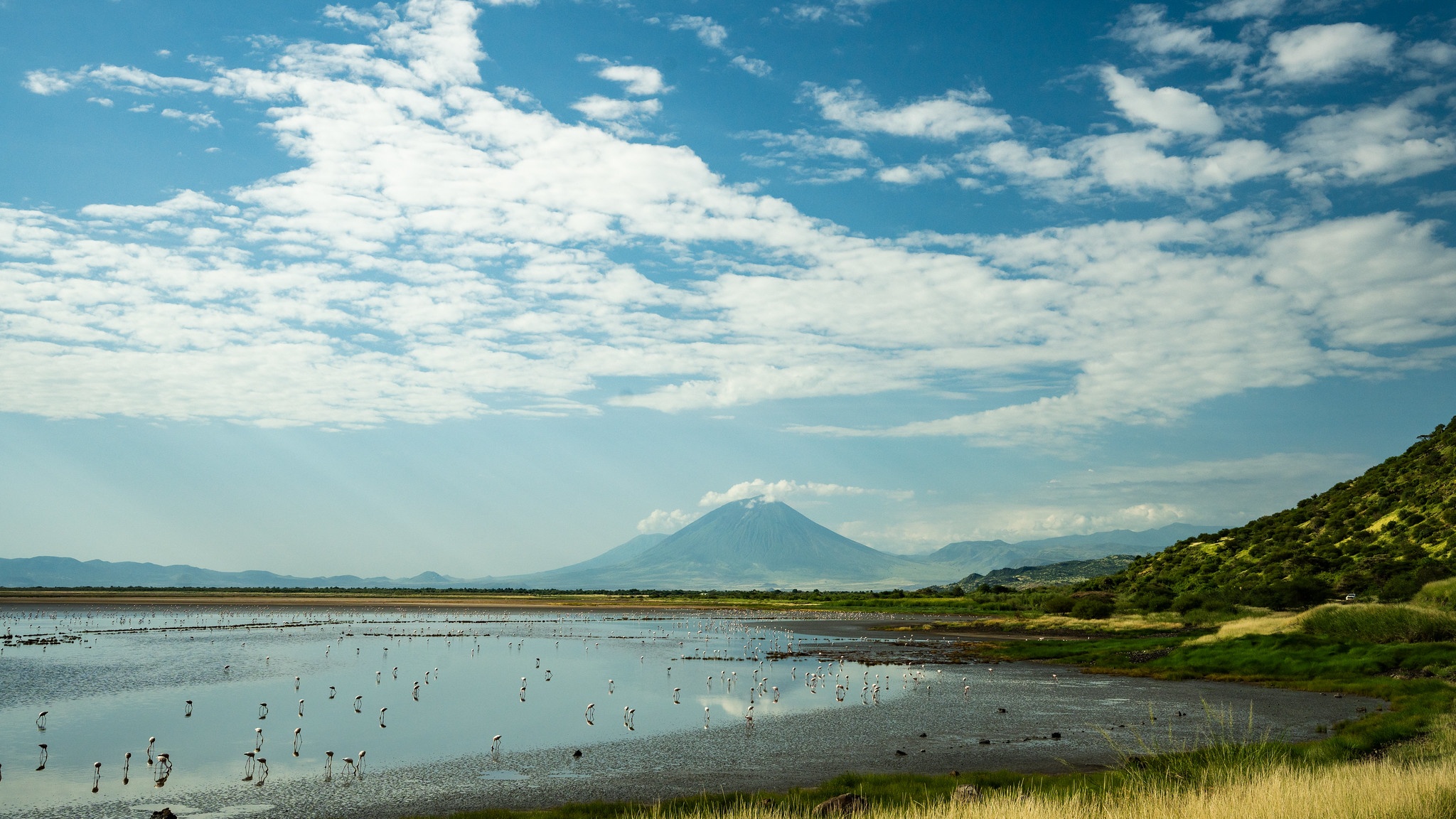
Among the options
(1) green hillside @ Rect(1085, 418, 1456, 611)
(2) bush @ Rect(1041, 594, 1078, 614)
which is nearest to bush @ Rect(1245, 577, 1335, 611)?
(1) green hillside @ Rect(1085, 418, 1456, 611)

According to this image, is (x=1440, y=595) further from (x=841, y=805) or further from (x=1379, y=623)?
(x=841, y=805)

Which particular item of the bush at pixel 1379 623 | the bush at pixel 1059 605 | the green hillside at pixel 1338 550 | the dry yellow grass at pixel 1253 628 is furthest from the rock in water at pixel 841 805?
the bush at pixel 1059 605

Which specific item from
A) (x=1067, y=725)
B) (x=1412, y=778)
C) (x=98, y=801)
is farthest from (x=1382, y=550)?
(x=98, y=801)

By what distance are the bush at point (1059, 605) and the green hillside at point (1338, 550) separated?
540 cm

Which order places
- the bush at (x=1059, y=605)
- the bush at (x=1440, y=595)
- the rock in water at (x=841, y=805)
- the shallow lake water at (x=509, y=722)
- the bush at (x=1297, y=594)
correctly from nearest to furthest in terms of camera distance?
the rock in water at (x=841, y=805) < the shallow lake water at (x=509, y=722) < the bush at (x=1440, y=595) < the bush at (x=1297, y=594) < the bush at (x=1059, y=605)

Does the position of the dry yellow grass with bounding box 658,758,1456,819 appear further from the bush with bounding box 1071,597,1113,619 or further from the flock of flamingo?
the bush with bounding box 1071,597,1113,619

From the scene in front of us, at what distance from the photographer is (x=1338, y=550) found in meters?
71.0

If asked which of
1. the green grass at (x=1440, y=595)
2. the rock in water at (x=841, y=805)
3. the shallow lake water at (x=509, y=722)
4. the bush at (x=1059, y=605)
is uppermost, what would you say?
the green grass at (x=1440, y=595)

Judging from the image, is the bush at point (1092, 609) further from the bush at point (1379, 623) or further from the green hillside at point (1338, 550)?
the bush at point (1379, 623)

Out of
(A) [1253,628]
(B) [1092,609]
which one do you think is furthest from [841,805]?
(B) [1092,609]

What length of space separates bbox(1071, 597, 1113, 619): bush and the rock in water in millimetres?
70637

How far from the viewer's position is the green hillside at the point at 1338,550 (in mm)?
60688

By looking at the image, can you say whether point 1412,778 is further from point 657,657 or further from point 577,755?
point 657,657

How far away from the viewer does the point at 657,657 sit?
51531mm
